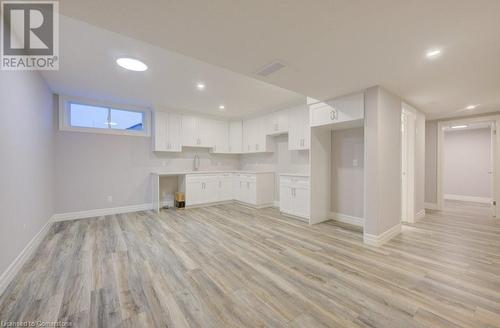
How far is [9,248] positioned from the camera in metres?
2.08

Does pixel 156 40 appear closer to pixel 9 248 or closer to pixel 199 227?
pixel 9 248

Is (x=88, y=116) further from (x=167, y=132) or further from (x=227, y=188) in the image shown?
(x=227, y=188)

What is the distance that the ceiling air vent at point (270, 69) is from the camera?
2.33m

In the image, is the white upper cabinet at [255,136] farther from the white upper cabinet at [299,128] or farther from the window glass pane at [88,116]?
the window glass pane at [88,116]

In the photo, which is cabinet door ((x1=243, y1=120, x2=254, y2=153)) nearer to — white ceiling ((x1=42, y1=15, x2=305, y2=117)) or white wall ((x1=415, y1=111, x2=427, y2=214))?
white ceiling ((x1=42, y1=15, x2=305, y2=117))

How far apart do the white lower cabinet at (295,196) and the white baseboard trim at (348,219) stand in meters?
0.62

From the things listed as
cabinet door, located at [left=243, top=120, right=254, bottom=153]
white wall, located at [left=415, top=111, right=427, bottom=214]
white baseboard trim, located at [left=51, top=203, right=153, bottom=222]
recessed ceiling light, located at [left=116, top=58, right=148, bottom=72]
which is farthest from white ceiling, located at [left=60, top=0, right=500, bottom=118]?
white baseboard trim, located at [left=51, top=203, right=153, bottom=222]

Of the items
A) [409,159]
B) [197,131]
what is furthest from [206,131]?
[409,159]

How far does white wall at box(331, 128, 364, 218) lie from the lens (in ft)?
12.8

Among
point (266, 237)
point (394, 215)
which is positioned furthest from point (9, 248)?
point (394, 215)

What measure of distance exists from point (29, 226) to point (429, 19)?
5009mm

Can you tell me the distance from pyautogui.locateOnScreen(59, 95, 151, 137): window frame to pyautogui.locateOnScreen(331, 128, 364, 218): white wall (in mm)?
4698

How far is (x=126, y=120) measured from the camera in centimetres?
510

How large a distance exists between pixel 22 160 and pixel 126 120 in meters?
2.86
